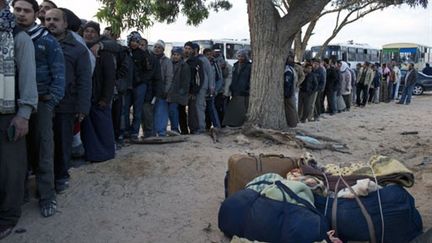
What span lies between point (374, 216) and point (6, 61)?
3.03m

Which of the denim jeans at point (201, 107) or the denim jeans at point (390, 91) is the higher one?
the denim jeans at point (201, 107)

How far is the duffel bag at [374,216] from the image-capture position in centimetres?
365

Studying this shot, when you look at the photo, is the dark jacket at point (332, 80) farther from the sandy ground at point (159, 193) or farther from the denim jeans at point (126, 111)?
the denim jeans at point (126, 111)

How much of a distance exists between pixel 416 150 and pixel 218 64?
152 inches

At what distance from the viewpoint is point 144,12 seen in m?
11.8

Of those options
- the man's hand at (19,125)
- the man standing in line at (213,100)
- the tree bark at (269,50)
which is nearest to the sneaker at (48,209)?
the man's hand at (19,125)

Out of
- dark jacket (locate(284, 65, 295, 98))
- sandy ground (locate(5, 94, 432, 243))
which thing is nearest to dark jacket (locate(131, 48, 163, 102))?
sandy ground (locate(5, 94, 432, 243))

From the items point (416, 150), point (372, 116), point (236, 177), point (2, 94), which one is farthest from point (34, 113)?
point (372, 116)

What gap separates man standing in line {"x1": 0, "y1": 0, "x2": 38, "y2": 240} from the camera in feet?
12.1

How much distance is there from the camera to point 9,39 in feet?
12.1

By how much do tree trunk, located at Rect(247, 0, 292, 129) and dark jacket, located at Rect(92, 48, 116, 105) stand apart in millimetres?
3174

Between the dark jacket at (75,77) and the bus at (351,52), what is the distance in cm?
2631

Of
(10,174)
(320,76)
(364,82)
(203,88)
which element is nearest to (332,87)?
(320,76)

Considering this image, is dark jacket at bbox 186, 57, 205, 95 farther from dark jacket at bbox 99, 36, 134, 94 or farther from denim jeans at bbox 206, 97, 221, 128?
dark jacket at bbox 99, 36, 134, 94
